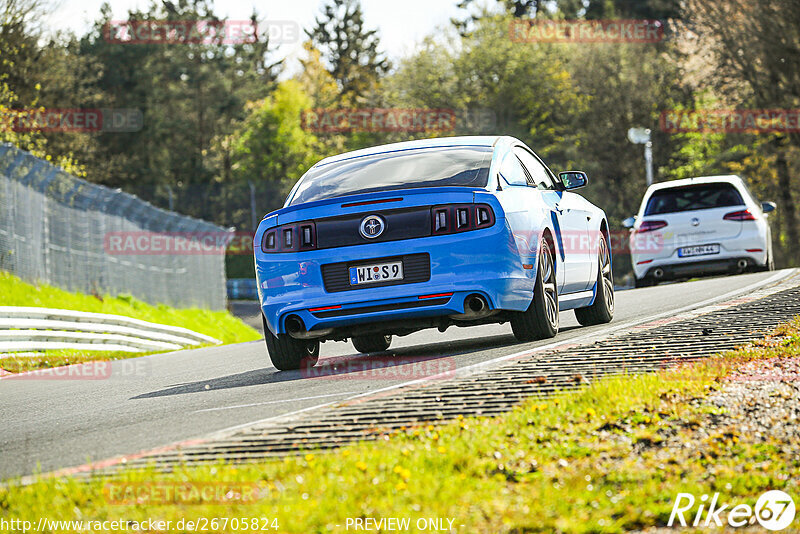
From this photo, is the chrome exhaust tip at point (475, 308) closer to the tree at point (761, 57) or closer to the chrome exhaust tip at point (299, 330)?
the chrome exhaust tip at point (299, 330)

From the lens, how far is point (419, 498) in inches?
159

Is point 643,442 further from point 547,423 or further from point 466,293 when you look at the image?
point 466,293

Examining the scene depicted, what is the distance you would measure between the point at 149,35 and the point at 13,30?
2605 centimetres

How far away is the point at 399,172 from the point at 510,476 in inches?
197

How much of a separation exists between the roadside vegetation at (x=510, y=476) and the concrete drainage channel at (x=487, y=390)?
0.28 metres

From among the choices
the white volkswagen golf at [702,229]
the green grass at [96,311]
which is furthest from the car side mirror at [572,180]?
the white volkswagen golf at [702,229]

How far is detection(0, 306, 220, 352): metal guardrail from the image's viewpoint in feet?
51.3

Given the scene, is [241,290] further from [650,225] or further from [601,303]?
[601,303]

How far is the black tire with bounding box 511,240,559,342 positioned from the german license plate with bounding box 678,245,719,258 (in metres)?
9.51

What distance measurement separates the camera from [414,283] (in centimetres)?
847

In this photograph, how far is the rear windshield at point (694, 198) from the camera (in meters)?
18.3

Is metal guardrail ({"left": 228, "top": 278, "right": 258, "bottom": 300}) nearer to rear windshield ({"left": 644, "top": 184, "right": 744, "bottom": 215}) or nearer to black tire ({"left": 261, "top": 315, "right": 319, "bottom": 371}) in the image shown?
rear windshield ({"left": 644, "top": 184, "right": 744, "bottom": 215})

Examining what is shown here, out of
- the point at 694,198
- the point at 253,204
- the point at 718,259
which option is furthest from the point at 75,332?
the point at 253,204

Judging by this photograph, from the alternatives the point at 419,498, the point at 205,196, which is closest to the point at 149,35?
the point at 205,196
